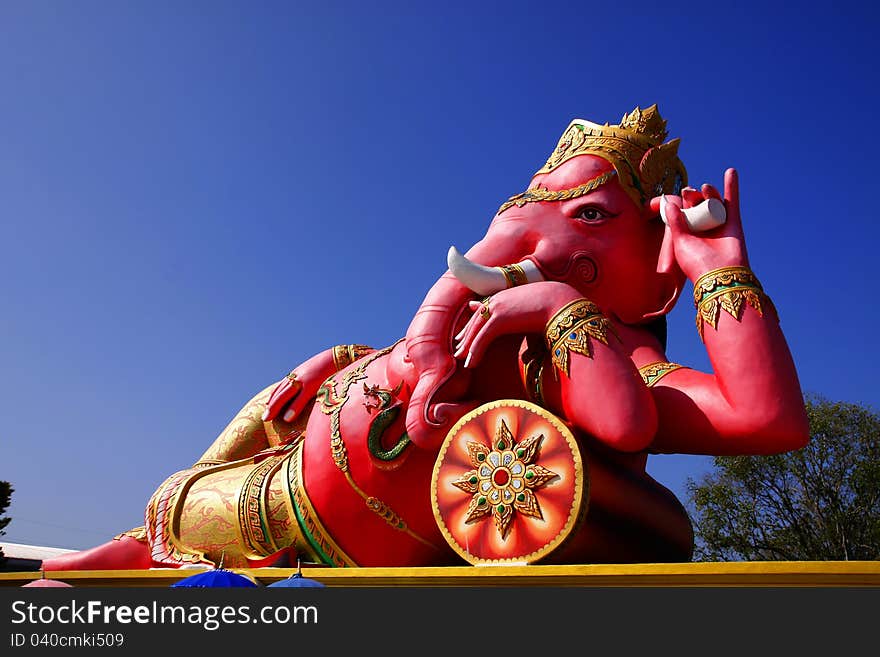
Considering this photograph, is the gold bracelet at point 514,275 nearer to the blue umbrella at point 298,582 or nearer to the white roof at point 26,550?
the blue umbrella at point 298,582

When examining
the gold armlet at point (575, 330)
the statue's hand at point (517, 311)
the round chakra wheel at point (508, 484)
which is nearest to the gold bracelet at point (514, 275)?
the statue's hand at point (517, 311)

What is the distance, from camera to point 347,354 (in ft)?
20.2

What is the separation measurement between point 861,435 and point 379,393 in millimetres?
15531

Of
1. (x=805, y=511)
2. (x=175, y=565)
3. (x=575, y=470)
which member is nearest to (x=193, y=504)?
(x=175, y=565)

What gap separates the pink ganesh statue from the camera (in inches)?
165

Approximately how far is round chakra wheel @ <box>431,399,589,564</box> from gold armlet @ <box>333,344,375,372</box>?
1767 mm

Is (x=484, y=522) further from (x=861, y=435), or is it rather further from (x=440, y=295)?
(x=861, y=435)

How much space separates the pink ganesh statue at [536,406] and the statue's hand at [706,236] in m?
0.01

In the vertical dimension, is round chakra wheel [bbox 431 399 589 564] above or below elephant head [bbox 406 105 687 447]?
below

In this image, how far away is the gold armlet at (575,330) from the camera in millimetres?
4355

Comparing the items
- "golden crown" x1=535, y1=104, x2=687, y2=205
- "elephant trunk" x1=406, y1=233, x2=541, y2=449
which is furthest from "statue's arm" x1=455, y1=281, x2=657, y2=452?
"golden crown" x1=535, y1=104, x2=687, y2=205

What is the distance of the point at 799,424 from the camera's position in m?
4.07

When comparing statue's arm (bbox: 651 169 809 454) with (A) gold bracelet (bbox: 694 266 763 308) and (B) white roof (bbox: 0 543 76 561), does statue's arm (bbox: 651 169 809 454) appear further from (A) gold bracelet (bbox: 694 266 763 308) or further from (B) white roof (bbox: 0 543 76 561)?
(B) white roof (bbox: 0 543 76 561)

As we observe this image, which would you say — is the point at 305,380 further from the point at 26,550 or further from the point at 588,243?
the point at 26,550
